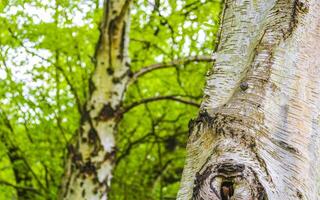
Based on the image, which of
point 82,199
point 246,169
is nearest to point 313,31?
point 246,169

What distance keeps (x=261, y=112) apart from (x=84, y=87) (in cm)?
682

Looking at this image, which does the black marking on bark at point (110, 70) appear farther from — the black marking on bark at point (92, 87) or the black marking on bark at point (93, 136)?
the black marking on bark at point (93, 136)

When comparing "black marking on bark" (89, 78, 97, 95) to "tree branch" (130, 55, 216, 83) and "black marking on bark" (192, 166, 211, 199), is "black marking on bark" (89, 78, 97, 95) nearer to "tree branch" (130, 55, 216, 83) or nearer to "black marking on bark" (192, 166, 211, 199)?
"tree branch" (130, 55, 216, 83)

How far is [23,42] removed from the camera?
6602 mm

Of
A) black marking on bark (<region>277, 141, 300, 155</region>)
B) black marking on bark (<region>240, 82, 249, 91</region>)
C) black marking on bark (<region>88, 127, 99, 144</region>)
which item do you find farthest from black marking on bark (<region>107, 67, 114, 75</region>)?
black marking on bark (<region>277, 141, 300, 155</region>)

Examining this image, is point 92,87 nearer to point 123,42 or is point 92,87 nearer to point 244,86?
point 123,42

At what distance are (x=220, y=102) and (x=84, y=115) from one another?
454cm

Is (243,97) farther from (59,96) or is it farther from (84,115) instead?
(59,96)

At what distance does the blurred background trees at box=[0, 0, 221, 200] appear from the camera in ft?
21.1

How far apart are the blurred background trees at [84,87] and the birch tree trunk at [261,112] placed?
3.28m

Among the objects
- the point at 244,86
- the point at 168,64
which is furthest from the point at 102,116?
the point at 244,86

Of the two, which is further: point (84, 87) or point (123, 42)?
point (84, 87)

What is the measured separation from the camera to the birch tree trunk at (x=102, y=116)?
19.3ft

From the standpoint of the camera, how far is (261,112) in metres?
1.55
